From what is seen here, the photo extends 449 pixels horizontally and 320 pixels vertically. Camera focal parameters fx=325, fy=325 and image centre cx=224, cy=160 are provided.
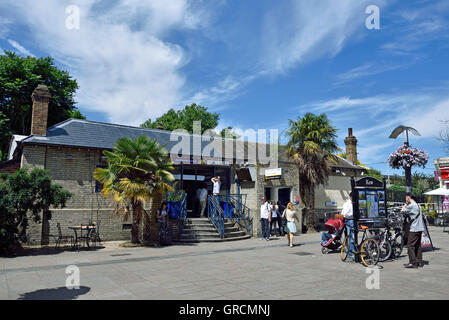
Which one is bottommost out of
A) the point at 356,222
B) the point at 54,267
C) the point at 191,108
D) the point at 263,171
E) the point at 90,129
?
the point at 54,267

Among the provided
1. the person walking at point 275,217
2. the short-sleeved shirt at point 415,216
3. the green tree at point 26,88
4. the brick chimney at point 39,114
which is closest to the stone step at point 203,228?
the person walking at point 275,217

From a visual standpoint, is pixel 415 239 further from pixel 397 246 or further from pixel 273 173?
pixel 273 173

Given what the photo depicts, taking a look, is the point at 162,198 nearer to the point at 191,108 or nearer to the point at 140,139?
the point at 140,139

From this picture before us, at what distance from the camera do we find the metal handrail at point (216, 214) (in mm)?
15133

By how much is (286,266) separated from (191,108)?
1381 inches

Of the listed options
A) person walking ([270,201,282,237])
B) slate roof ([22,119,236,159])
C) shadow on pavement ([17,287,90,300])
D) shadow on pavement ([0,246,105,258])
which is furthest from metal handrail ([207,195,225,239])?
shadow on pavement ([17,287,90,300])

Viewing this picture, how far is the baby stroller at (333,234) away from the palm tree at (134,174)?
248 inches

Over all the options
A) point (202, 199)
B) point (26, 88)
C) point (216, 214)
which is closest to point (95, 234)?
point (202, 199)

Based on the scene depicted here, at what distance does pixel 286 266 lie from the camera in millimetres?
8805

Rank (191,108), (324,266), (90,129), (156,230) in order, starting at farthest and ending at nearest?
(191,108)
(90,129)
(156,230)
(324,266)

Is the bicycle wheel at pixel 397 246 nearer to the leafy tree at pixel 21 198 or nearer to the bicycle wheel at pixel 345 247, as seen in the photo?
the bicycle wheel at pixel 345 247

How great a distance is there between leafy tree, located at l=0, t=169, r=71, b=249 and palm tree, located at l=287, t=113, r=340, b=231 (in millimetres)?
12644

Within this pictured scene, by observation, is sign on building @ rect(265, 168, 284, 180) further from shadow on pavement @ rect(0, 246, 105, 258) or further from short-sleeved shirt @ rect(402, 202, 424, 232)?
shadow on pavement @ rect(0, 246, 105, 258)

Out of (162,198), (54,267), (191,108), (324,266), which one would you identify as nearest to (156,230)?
(162,198)
